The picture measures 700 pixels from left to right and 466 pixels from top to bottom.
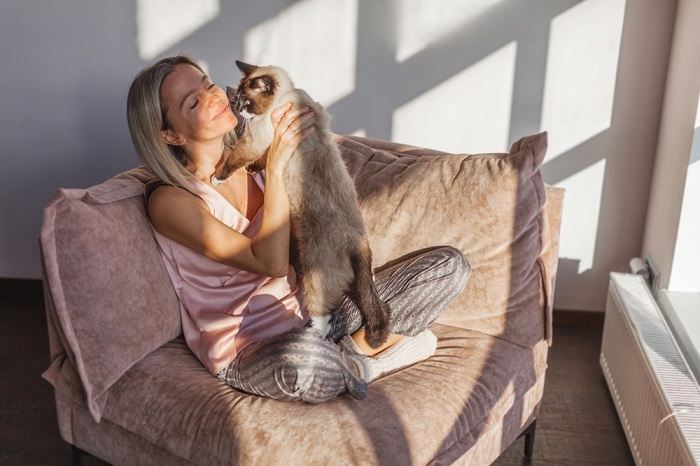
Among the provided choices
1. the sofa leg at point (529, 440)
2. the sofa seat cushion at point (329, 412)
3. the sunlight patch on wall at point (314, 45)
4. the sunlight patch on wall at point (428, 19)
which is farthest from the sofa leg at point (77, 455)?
the sunlight patch on wall at point (428, 19)

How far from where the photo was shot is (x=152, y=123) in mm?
1888

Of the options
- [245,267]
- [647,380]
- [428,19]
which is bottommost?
[647,380]

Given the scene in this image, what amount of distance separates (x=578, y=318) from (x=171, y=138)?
1963 mm

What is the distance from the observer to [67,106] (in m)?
3.06

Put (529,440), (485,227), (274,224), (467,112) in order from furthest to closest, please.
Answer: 1. (467,112)
2. (529,440)
3. (485,227)
4. (274,224)

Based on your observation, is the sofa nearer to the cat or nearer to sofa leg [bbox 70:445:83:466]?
sofa leg [bbox 70:445:83:466]

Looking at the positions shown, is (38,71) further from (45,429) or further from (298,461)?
(298,461)

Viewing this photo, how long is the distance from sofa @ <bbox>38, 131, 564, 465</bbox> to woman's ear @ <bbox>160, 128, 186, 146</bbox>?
222 mm

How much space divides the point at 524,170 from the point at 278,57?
1.28 meters

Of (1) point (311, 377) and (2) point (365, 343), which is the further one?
(2) point (365, 343)

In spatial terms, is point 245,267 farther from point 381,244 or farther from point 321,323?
point 381,244

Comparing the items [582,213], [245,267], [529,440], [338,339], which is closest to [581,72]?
[582,213]

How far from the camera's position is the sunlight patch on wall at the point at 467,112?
2.82 m

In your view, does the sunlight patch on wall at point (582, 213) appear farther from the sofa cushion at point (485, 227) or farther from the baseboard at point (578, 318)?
the sofa cushion at point (485, 227)
